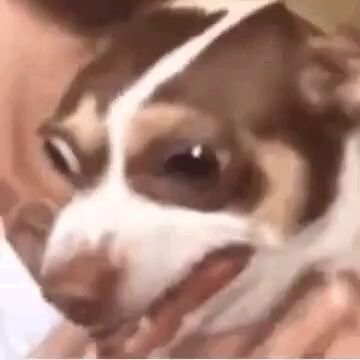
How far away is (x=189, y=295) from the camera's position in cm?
102

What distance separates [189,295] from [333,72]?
1.01ft

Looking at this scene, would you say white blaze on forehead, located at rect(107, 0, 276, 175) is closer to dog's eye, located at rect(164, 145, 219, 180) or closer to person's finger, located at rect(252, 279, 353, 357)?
dog's eye, located at rect(164, 145, 219, 180)

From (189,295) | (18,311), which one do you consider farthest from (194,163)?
(18,311)

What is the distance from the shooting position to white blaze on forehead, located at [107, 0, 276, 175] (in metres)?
1.03

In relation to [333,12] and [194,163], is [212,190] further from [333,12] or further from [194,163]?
[333,12]

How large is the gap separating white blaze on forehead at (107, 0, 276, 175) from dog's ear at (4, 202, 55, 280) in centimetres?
11

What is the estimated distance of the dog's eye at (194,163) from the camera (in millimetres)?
1015

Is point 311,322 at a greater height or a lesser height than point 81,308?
lesser

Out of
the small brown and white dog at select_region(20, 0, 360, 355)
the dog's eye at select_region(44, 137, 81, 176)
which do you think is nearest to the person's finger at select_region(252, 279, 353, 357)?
the small brown and white dog at select_region(20, 0, 360, 355)

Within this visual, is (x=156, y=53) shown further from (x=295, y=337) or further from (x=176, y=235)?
(x=295, y=337)

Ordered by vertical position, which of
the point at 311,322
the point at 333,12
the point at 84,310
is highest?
the point at 333,12

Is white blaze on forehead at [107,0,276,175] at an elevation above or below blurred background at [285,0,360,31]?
above

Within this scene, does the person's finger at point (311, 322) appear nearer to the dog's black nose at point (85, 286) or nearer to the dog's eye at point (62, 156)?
the dog's black nose at point (85, 286)

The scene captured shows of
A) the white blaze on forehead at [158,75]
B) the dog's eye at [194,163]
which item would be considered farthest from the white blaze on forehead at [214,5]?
the dog's eye at [194,163]
